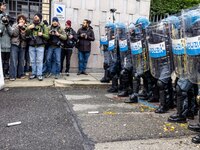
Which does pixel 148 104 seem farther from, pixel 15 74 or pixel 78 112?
pixel 15 74

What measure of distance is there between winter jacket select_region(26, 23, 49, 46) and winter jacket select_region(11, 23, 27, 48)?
147 millimetres

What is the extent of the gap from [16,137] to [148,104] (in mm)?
3226

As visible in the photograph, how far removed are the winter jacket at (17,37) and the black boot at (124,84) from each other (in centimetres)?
312

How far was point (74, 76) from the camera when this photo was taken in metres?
9.82

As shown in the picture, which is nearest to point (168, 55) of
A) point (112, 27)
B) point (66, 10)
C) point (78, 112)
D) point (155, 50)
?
point (155, 50)

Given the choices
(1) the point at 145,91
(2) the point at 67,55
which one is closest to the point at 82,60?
(2) the point at 67,55

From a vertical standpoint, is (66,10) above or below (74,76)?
above

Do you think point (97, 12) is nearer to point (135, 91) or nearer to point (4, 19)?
point (4, 19)

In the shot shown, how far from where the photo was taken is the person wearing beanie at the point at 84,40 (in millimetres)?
9805

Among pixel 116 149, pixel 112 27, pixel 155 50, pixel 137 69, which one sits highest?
pixel 112 27

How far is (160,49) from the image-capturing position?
215 inches

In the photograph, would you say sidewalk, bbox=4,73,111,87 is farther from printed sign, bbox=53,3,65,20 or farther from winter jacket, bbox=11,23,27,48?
printed sign, bbox=53,3,65,20

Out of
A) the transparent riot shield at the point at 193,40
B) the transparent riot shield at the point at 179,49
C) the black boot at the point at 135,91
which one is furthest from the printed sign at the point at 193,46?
the black boot at the point at 135,91

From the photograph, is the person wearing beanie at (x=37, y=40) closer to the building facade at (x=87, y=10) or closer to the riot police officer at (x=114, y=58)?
the building facade at (x=87, y=10)
